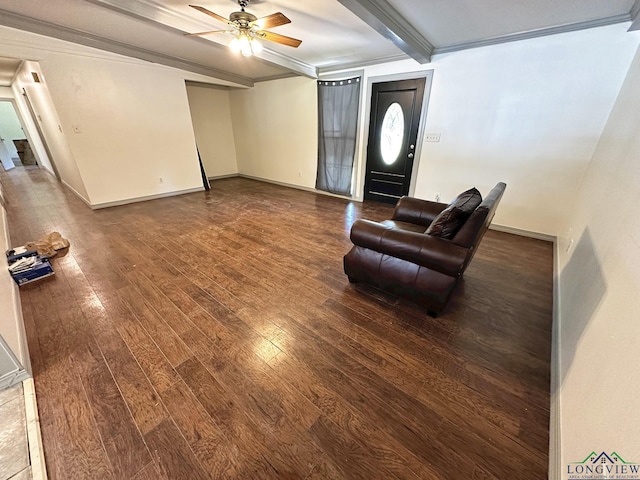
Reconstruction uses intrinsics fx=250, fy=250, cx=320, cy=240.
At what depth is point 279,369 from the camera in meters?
1.48

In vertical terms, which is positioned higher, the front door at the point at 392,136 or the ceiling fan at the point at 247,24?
the ceiling fan at the point at 247,24

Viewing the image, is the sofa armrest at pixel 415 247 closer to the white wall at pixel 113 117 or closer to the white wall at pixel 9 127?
the white wall at pixel 113 117

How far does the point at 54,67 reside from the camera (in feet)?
11.7

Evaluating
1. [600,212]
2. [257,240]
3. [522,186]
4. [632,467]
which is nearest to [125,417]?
[632,467]

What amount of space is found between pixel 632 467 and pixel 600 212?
68.7 inches

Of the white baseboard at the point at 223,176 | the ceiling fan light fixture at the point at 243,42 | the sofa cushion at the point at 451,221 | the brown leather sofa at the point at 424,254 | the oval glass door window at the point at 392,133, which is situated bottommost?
the white baseboard at the point at 223,176

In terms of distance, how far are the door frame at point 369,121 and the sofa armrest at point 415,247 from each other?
103 inches

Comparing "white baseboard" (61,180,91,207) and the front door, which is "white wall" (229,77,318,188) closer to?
the front door

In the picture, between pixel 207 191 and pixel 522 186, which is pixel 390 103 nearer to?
pixel 522 186

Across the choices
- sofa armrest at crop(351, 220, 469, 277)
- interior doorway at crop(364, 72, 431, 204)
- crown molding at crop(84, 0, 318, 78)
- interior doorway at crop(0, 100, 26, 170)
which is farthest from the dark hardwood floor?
interior doorway at crop(0, 100, 26, 170)

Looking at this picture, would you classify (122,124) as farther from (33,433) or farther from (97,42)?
(33,433)

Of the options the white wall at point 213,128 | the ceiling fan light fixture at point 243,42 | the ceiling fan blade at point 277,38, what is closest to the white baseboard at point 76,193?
the white wall at point 213,128

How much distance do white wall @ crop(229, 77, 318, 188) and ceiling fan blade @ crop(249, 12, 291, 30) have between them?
8.68ft

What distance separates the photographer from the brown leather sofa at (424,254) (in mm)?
1620
